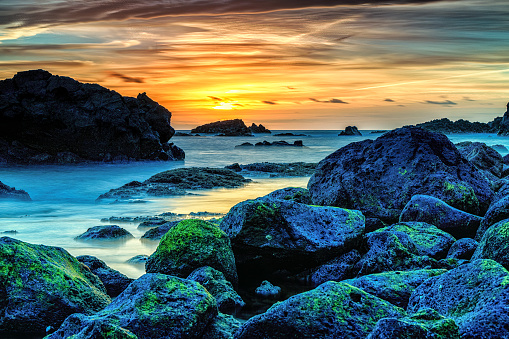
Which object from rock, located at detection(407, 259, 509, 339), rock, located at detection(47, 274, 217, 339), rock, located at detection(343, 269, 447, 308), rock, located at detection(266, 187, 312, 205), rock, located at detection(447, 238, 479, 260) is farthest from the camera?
rock, located at detection(266, 187, 312, 205)

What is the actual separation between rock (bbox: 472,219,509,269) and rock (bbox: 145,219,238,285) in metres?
3.62

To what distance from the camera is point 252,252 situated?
27.1 ft

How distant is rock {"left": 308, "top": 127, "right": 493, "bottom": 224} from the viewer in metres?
11.0

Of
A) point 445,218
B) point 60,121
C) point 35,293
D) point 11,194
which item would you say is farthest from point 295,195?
point 60,121

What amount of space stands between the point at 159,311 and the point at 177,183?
56.3 feet

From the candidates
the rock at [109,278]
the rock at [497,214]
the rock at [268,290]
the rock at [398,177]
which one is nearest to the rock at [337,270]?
the rock at [268,290]

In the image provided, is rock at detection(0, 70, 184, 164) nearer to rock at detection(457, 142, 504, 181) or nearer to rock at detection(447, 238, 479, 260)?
rock at detection(457, 142, 504, 181)

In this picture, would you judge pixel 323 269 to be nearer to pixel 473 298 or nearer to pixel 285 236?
pixel 285 236

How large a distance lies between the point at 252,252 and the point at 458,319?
4206mm

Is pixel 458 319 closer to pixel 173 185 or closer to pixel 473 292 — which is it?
pixel 473 292

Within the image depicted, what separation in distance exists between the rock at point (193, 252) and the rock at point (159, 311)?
1.90 metres

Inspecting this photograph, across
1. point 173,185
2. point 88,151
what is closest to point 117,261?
point 173,185

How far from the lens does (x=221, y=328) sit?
524cm

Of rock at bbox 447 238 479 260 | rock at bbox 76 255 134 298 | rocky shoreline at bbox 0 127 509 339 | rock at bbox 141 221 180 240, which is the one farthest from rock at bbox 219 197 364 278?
rock at bbox 141 221 180 240
